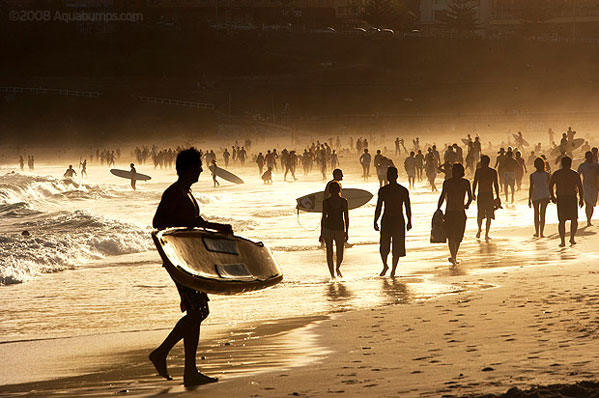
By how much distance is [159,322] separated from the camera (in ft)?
31.7

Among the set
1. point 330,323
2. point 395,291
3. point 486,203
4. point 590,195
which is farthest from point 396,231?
A: point 590,195

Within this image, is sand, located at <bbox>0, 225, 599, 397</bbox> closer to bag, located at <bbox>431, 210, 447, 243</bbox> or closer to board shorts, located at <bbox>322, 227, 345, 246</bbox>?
board shorts, located at <bbox>322, 227, 345, 246</bbox>

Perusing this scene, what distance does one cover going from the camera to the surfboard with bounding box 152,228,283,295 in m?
6.47

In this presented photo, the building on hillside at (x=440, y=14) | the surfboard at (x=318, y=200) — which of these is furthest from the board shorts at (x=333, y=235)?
the building on hillside at (x=440, y=14)

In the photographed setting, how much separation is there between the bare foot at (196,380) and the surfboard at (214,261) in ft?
1.79

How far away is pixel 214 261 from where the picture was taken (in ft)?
22.6

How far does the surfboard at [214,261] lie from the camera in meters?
6.47

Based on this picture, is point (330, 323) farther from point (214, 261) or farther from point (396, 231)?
point (396, 231)

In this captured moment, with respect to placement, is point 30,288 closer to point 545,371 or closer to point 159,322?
point 159,322

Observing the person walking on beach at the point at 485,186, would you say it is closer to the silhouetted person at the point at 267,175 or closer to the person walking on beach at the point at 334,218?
the person walking on beach at the point at 334,218

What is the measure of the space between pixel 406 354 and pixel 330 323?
1.90 meters

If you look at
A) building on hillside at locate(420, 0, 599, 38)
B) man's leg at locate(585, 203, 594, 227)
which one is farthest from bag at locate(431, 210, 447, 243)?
building on hillside at locate(420, 0, 599, 38)

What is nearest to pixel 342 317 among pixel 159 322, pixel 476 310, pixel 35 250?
pixel 476 310

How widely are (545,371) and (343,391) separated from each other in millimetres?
1175
